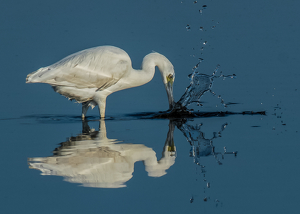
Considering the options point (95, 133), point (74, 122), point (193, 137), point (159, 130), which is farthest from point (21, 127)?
point (193, 137)

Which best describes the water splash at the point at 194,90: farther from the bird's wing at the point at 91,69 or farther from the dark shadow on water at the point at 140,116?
the bird's wing at the point at 91,69

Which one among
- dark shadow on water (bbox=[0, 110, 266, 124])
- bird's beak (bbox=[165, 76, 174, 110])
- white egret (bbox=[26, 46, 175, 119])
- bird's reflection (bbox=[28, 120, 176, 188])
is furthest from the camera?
bird's beak (bbox=[165, 76, 174, 110])

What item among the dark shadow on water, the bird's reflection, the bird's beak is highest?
the bird's beak

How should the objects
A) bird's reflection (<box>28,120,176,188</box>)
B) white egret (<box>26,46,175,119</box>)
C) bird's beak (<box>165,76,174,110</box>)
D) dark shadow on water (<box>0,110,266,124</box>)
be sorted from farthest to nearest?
bird's beak (<box>165,76,174,110</box>), dark shadow on water (<box>0,110,266,124</box>), white egret (<box>26,46,175,119</box>), bird's reflection (<box>28,120,176,188</box>)

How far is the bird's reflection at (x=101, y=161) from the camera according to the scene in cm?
601

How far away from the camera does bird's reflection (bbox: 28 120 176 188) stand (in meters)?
6.01

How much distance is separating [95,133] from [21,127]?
1.85 m

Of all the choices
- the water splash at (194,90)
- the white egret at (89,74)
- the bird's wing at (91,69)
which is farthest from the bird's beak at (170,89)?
the bird's wing at (91,69)

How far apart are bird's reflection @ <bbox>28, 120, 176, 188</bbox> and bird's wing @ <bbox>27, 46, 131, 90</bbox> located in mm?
2342

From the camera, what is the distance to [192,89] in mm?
11625

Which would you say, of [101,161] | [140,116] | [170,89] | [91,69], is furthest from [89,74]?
[101,161]

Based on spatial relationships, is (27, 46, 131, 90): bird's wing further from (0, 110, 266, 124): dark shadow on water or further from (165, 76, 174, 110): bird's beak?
(165, 76, 174, 110): bird's beak

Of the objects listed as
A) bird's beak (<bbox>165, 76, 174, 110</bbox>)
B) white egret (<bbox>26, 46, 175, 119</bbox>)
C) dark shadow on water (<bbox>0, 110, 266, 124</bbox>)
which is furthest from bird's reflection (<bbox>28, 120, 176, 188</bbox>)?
bird's beak (<bbox>165, 76, 174, 110</bbox>)

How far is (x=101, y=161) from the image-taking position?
6.57 m
